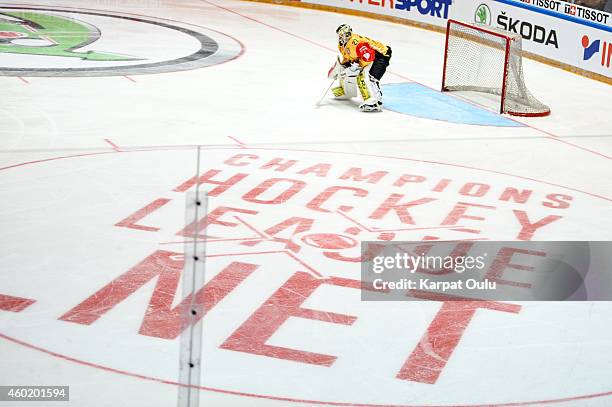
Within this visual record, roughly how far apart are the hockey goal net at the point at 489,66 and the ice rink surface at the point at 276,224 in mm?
382

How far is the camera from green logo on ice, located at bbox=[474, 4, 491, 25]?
580 inches

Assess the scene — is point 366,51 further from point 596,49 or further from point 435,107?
point 596,49

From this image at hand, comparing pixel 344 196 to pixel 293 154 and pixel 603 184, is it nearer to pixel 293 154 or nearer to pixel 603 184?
pixel 293 154

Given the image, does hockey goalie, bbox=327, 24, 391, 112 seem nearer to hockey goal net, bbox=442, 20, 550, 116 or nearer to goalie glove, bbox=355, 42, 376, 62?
goalie glove, bbox=355, 42, 376, 62

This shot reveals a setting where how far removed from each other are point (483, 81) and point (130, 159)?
5395 mm

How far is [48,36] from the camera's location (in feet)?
44.9

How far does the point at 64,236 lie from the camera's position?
20.6 feet

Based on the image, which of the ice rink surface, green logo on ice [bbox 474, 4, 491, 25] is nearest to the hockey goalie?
the ice rink surface

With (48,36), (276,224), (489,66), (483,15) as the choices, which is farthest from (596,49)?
(276,224)

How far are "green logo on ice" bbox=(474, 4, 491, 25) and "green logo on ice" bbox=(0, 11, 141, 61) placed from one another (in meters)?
5.42

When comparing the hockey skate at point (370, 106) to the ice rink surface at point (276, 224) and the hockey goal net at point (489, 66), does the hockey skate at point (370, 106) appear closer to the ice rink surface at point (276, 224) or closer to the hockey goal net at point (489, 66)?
the ice rink surface at point (276, 224)

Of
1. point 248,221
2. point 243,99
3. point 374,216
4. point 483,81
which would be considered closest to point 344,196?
point 374,216

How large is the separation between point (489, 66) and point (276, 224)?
584 centimetres

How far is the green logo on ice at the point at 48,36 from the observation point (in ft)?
41.6
